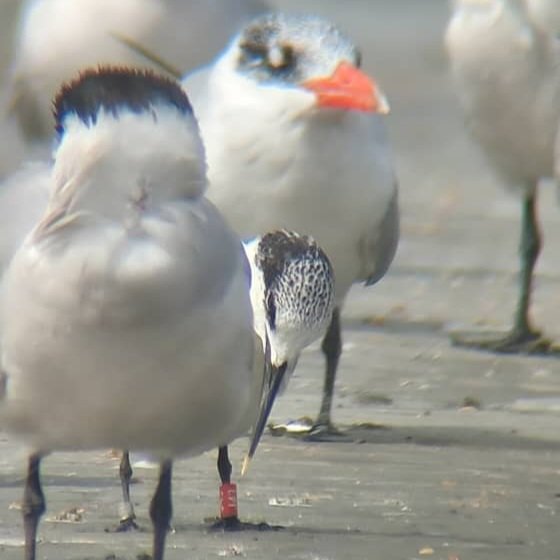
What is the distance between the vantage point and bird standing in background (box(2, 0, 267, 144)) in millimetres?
10656

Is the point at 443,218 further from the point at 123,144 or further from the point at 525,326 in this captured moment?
the point at 123,144

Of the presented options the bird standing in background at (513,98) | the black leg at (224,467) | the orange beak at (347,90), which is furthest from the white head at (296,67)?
the bird standing in background at (513,98)

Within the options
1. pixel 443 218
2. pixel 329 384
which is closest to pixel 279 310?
pixel 329 384

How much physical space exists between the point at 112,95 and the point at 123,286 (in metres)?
0.50

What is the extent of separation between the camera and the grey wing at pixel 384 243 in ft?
29.6

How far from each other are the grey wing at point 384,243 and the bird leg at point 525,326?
7.26 feet

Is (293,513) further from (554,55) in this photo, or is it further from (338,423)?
(554,55)

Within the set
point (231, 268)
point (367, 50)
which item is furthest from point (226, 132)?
point (367, 50)

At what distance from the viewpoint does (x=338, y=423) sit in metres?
9.31

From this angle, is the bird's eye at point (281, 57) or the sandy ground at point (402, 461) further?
the bird's eye at point (281, 57)

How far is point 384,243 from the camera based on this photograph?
913 centimetres

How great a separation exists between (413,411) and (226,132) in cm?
159

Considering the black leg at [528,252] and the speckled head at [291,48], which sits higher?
the speckled head at [291,48]

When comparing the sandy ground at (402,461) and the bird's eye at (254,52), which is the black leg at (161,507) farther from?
the bird's eye at (254,52)
